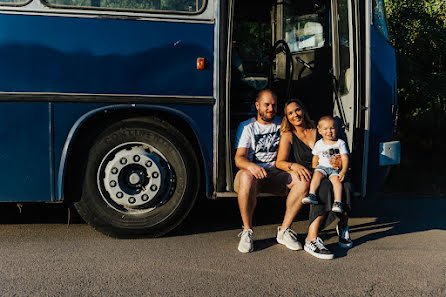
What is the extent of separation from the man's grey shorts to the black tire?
553 mm

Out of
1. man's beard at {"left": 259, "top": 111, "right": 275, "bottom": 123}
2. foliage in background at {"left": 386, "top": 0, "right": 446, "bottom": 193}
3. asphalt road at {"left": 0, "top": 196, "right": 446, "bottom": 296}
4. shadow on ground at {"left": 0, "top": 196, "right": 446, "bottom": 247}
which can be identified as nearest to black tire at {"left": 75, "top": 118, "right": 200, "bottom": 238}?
asphalt road at {"left": 0, "top": 196, "right": 446, "bottom": 296}

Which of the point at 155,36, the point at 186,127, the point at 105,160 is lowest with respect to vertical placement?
the point at 105,160

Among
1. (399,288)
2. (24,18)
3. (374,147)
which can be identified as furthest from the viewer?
(374,147)

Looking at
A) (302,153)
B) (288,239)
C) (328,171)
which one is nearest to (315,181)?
(328,171)

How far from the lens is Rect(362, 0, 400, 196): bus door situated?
4.44 metres

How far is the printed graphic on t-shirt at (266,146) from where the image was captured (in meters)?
4.37

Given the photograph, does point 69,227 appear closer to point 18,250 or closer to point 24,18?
point 18,250

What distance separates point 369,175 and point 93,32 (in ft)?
9.12

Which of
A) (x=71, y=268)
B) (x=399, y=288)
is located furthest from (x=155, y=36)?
(x=399, y=288)

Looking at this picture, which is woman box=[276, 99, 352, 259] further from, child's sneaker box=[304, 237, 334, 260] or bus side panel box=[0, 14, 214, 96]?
bus side panel box=[0, 14, 214, 96]

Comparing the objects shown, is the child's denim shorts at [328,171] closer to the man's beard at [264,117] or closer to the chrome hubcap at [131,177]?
the man's beard at [264,117]

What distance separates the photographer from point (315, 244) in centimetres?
397

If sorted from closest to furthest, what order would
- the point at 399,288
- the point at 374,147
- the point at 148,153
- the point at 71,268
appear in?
the point at 399,288, the point at 71,268, the point at 148,153, the point at 374,147

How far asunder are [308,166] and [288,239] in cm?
73
